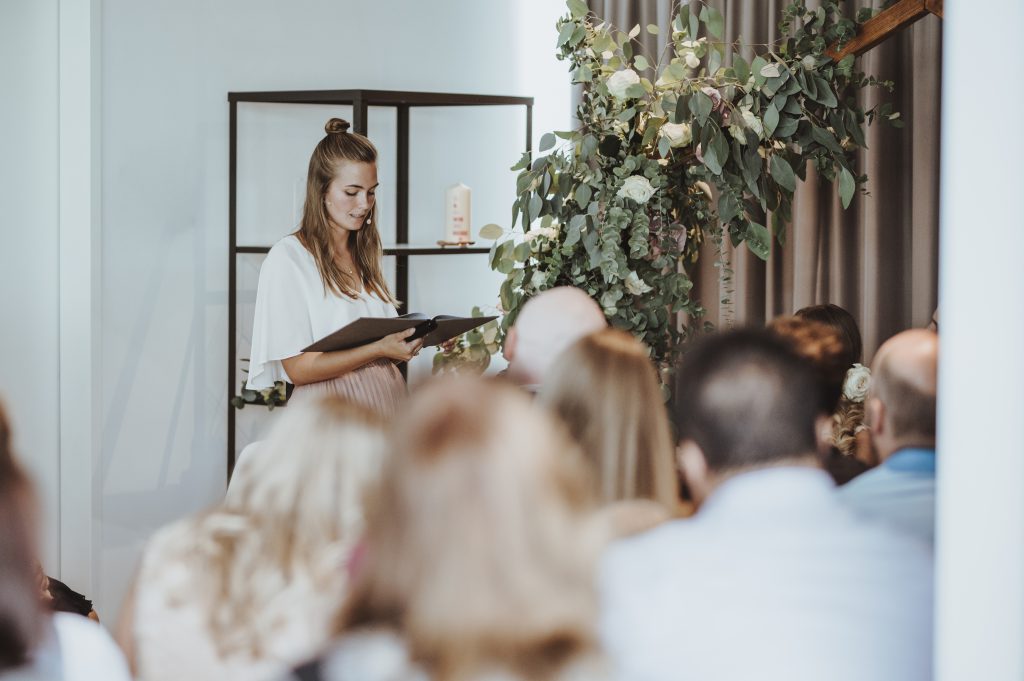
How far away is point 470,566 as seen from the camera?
89 centimetres

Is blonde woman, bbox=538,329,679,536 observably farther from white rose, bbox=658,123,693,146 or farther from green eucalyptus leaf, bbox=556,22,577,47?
green eucalyptus leaf, bbox=556,22,577,47

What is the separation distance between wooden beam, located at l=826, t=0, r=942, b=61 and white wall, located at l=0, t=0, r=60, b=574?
220 centimetres

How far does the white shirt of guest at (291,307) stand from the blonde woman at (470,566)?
168cm

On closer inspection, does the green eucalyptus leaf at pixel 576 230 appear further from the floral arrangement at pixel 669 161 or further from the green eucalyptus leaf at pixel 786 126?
the green eucalyptus leaf at pixel 786 126

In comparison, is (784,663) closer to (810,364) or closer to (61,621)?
(810,364)

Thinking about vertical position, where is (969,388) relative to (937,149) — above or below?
below

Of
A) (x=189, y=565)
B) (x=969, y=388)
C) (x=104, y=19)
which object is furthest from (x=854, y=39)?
(x=104, y=19)

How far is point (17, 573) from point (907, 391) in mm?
1021

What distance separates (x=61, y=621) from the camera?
1.08m

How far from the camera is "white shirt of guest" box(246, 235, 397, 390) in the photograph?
2.55m

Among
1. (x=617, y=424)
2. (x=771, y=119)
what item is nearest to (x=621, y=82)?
(x=771, y=119)

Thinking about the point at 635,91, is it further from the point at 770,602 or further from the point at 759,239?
the point at 770,602

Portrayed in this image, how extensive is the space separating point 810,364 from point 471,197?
2627 millimetres

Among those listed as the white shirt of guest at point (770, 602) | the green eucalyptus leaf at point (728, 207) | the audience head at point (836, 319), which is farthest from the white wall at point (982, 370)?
the green eucalyptus leaf at point (728, 207)
